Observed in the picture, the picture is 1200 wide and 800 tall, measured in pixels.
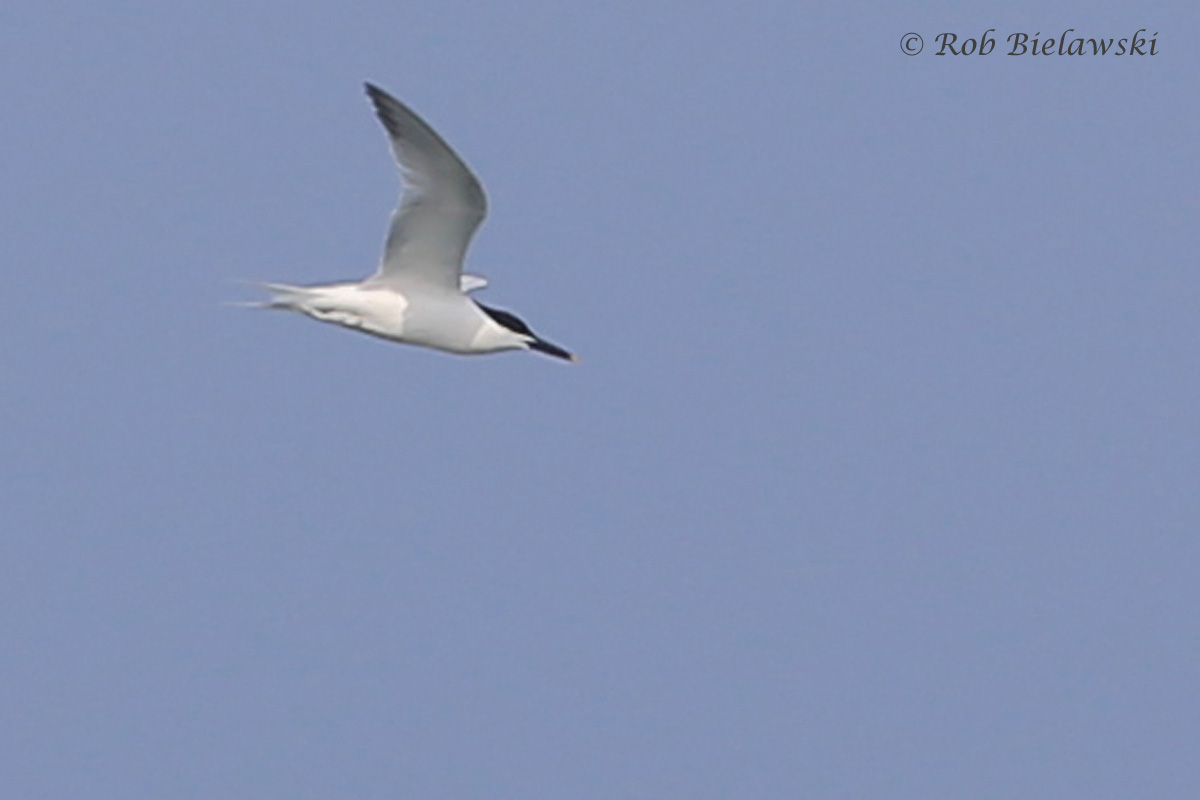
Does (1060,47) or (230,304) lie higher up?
(1060,47)

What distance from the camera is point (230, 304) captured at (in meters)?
18.2

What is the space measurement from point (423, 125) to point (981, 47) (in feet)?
27.8

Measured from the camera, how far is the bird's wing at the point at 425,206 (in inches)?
682

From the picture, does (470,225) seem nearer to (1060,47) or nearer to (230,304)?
(230,304)

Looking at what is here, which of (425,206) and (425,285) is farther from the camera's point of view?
(425,285)

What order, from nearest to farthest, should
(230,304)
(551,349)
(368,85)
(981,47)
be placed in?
(368,85), (230,304), (551,349), (981,47)

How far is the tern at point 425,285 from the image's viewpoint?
708 inches

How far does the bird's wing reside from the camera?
1733 cm

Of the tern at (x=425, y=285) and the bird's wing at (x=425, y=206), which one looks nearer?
the bird's wing at (x=425, y=206)

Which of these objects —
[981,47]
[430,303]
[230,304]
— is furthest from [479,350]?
[981,47]

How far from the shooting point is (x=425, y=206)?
1825 centimetres

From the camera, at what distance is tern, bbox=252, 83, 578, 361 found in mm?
17984

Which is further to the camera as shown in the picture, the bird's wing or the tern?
the tern

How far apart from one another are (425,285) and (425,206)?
2.79ft
